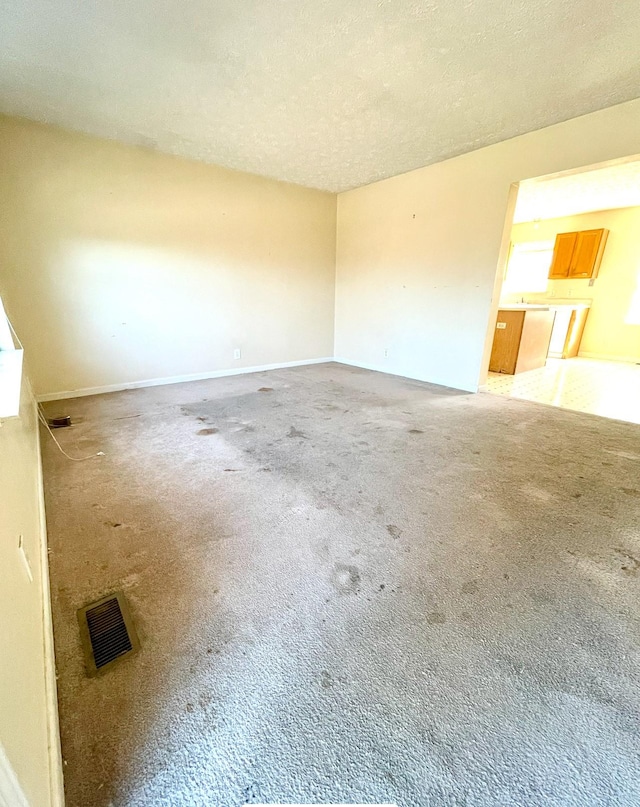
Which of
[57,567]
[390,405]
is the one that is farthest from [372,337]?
[57,567]

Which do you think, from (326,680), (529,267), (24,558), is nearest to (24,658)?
(24,558)

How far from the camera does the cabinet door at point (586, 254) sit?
225 inches

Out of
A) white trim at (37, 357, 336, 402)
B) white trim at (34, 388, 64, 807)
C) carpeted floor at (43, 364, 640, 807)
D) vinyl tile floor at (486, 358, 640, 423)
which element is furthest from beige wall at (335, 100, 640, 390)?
white trim at (34, 388, 64, 807)

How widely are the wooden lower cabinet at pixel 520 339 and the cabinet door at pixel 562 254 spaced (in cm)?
152

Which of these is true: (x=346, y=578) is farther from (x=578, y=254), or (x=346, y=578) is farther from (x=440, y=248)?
(x=578, y=254)

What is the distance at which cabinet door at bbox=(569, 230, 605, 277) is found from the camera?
5715 mm

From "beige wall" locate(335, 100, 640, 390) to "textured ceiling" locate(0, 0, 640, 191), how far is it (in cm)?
24

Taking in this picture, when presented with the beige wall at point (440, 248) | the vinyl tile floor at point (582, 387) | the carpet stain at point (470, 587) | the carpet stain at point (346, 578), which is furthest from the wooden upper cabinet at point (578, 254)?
Result: the carpet stain at point (346, 578)

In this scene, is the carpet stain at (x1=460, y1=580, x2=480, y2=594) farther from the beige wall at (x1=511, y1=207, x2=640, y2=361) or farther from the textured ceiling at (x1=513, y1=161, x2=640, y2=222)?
the beige wall at (x1=511, y1=207, x2=640, y2=361)

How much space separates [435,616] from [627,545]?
Answer: 111 cm

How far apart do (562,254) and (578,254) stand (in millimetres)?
262

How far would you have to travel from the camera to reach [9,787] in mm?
535

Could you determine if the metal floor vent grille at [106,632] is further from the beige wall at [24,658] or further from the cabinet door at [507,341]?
the cabinet door at [507,341]

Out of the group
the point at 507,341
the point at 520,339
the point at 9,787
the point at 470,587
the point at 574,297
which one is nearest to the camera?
the point at 9,787
